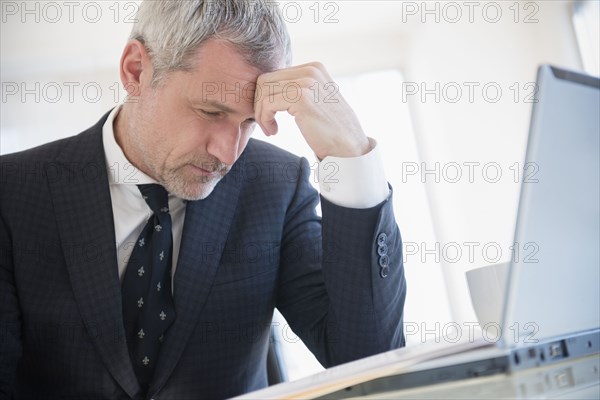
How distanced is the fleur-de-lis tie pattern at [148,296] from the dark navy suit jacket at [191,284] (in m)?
0.03

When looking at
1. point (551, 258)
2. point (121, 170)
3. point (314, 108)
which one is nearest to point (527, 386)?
point (551, 258)

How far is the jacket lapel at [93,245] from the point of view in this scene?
1.08 meters

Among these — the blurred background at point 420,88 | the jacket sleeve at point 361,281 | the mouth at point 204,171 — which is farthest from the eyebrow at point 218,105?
the blurred background at point 420,88

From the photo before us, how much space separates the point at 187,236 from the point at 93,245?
18 cm

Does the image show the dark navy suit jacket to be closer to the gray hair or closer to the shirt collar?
the shirt collar

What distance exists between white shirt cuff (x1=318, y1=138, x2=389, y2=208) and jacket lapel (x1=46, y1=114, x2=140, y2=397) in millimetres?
432

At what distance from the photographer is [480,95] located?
3609 millimetres

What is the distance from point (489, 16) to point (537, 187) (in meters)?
3.44

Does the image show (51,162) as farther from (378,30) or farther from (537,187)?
(378,30)

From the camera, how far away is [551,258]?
0.60 meters

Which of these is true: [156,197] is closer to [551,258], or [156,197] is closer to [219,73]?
[219,73]

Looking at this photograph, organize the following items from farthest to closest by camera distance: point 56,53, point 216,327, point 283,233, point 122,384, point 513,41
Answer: point 56,53 < point 513,41 < point 283,233 < point 216,327 < point 122,384

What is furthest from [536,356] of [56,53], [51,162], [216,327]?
[56,53]

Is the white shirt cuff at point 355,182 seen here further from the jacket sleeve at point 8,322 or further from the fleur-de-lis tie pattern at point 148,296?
the jacket sleeve at point 8,322
